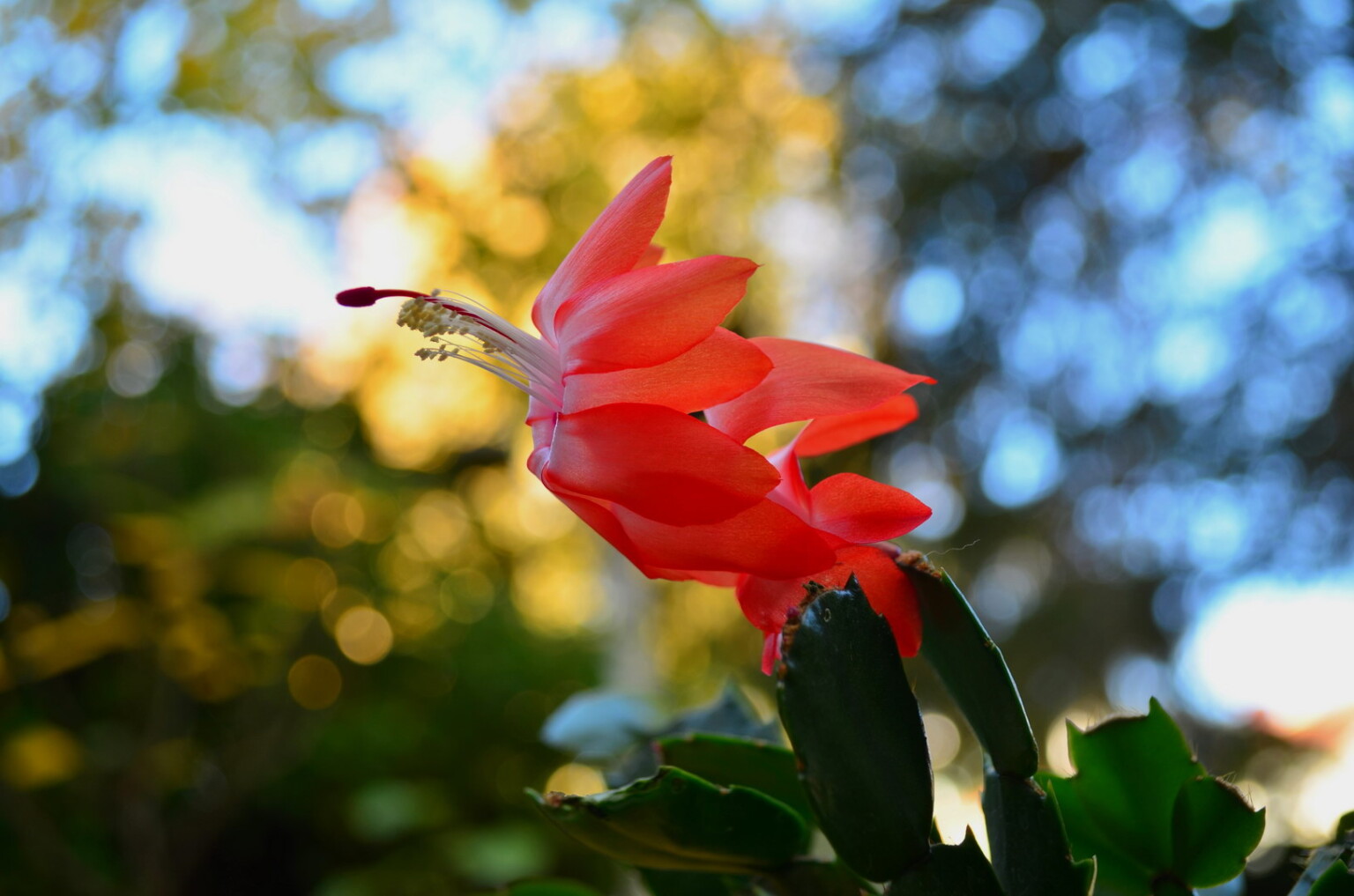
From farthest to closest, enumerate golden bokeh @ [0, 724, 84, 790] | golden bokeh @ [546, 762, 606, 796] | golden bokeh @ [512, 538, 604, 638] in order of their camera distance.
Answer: golden bokeh @ [512, 538, 604, 638], golden bokeh @ [546, 762, 606, 796], golden bokeh @ [0, 724, 84, 790]

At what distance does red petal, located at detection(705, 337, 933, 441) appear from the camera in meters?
0.28

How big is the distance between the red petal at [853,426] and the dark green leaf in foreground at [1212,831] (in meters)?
0.14

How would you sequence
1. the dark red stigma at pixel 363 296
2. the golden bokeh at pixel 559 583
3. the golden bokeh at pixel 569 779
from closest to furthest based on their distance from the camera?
the dark red stigma at pixel 363 296
the golden bokeh at pixel 569 779
the golden bokeh at pixel 559 583

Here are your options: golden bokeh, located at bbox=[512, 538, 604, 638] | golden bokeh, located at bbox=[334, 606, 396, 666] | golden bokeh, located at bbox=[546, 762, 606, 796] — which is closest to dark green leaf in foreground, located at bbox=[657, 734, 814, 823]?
golden bokeh, located at bbox=[546, 762, 606, 796]

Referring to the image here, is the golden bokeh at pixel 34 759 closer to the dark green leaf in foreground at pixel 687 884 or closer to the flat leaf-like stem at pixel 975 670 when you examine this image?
the dark green leaf in foreground at pixel 687 884

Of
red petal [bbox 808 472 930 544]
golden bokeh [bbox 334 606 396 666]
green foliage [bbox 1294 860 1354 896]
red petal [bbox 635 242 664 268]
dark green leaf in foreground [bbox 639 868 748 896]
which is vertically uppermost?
red petal [bbox 635 242 664 268]

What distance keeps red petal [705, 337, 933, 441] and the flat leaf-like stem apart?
5 centimetres

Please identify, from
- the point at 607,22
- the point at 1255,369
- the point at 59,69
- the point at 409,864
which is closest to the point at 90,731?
the point at 409,864

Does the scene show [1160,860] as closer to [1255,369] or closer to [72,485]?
[1255,369]

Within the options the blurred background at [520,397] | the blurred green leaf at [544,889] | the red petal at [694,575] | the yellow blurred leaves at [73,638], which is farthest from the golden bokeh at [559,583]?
the red petal at [694,575]

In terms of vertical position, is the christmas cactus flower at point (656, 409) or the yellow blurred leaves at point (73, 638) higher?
the christmas cactus flower at point (656, 409)

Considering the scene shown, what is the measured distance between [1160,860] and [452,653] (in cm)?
268

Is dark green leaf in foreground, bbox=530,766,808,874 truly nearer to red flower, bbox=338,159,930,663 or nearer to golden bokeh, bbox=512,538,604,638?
red flower, bbox=338,159,930,663

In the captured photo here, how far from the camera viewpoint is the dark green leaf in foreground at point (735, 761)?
1.17 feet
